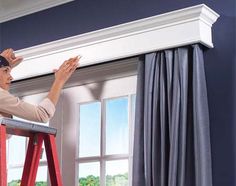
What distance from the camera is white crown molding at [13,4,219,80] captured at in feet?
9.45

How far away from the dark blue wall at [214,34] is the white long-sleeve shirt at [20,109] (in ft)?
2.83

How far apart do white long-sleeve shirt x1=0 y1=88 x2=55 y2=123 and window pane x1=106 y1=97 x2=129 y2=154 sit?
739mm

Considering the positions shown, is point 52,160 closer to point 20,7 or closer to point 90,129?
point 90,129

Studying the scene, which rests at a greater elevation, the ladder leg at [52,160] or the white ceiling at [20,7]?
the white ceiling at [20,7]

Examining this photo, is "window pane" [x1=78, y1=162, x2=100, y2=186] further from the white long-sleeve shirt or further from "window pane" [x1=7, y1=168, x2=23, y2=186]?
the white long-sleeve shirt

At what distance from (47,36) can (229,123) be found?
1500 mm

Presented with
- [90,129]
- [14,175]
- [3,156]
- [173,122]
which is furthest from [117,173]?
[3,156]

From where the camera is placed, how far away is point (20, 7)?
3.86m

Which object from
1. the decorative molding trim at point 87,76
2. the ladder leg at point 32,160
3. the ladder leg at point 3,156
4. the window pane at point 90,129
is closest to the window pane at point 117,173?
the window pane at point 90,129

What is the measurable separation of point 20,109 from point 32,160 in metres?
0.26

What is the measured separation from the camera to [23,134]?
2.62m

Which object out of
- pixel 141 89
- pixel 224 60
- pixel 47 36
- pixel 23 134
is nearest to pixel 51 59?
pixel 47 36

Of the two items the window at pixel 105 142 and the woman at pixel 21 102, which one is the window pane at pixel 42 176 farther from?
the woman at pixel 21 102

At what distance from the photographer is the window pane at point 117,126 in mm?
3295
